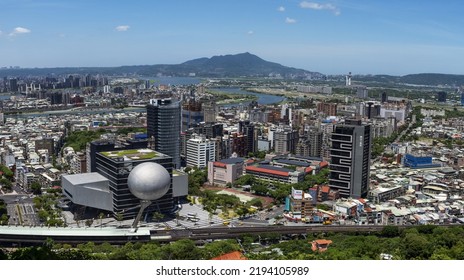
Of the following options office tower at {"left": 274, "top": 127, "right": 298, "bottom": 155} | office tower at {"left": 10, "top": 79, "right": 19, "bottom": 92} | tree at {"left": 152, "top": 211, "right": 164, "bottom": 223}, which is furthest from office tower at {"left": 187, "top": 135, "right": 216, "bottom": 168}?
office tower at {"left": 10, "top": 79, "right": 19, "bottom": 92}

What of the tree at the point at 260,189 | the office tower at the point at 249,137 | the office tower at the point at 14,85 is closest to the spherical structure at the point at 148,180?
the tree at the point at 260,189

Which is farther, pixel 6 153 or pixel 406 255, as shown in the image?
pixel 6 153

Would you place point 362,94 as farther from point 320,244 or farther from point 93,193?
point 320,244

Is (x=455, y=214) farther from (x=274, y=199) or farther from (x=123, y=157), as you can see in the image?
(x=123, y=157)

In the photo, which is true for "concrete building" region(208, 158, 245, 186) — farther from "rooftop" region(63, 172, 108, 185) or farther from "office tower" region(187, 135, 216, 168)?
"rooftop" region(63, 172, 108, 185)

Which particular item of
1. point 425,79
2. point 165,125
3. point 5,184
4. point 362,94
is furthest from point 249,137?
point 425,79
